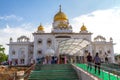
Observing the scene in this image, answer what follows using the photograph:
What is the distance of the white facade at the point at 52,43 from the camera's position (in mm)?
46719

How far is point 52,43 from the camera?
156 ft

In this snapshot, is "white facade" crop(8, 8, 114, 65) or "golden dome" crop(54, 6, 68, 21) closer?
"white facade" crop(8, 8, 114, 65)

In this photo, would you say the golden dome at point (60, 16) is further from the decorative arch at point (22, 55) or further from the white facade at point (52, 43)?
the decorative arch at point (22, 55)

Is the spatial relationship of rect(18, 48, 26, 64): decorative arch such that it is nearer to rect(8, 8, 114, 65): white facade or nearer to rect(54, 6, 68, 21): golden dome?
rect(8, 8, 114, 65): white facade

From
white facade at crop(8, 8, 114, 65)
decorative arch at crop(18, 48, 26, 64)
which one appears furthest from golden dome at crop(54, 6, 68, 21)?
decorative arch at crop(18, 48, 26, 64)

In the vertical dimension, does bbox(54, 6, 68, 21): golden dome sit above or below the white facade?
above

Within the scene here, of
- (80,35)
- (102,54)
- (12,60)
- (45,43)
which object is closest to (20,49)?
(12,60)

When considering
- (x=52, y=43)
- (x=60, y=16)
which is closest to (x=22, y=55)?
(x=52, y=43)

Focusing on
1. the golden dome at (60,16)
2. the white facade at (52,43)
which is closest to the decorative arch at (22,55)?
the white facade at (52,43)

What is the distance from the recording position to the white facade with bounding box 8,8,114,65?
153 ft

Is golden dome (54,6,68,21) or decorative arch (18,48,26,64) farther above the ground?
golden dome (54,6,68,21)

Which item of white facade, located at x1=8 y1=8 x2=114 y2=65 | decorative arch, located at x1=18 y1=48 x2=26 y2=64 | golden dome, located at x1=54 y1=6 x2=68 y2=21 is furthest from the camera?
golden dome, located at x1=54 y1=6 x2=68 y2=21

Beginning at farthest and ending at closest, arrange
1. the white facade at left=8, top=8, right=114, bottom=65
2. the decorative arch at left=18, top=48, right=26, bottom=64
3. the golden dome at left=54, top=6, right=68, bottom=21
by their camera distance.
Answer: the golden dome at left=54, top=6, right=68, bottom=21, the decorative arch at left=18, top=48, right=26, bottom=64, the white facade at left=8, top=8, right=114, bottom=65

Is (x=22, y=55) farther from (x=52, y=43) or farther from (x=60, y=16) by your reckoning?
(x=60, y=16)
